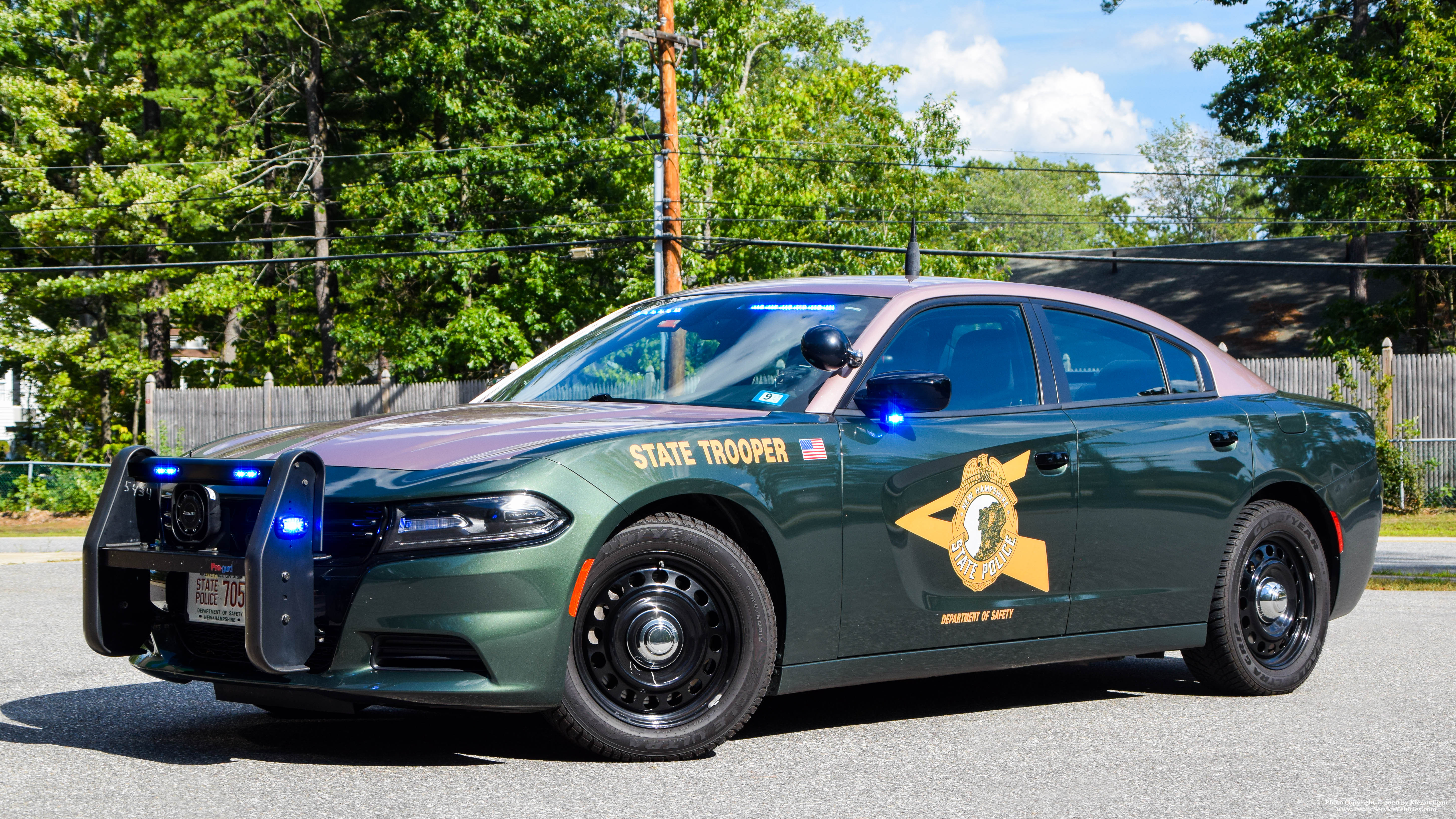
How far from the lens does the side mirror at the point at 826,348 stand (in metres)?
5.03

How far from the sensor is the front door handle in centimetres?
550

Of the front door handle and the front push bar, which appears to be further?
the front door handle

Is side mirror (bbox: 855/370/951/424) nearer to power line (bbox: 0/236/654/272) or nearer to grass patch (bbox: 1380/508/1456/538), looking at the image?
grass patch (bbox: 1380/508/1456/538)

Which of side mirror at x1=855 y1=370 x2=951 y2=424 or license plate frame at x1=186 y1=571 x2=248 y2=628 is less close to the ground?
side mirror at x1=855 y1=370 x2=951 y2=424

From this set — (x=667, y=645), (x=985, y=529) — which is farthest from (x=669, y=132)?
(x=667, y=645)

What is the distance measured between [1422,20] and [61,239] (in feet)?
93.5

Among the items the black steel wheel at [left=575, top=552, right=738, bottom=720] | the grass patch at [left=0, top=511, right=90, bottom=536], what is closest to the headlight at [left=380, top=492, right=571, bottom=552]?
the black steel wheel at [left=575, top=552, right=738, bottom=720]

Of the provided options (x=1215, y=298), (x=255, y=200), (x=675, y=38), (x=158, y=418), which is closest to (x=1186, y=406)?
(x=675, y=38)

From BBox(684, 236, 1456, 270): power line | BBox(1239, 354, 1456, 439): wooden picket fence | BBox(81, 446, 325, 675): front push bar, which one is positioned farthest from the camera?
BBox(1239, 354, 1456, 439): wooden picket fence

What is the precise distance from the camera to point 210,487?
4.46 m

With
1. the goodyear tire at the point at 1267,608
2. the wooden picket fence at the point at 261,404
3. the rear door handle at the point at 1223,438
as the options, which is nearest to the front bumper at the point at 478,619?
the rear door handle at the point at 1223,438

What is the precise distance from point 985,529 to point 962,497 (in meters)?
0.18

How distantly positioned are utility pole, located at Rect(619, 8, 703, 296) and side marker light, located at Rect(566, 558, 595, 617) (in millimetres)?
17343

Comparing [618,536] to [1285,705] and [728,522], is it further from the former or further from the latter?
[1285,705]
